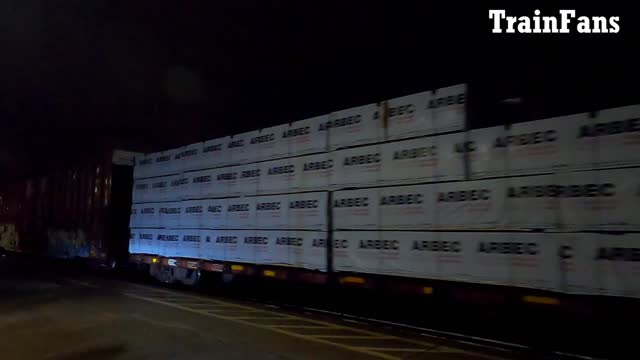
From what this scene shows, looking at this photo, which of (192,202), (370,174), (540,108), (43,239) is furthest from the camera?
(43,239)

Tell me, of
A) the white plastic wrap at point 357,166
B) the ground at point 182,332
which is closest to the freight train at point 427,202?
the white plastic wrap at point 357,166

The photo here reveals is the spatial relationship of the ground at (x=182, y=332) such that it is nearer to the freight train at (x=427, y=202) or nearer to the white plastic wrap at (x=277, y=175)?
the freight train at (x=427, y=202)

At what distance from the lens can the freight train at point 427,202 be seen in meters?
6.18

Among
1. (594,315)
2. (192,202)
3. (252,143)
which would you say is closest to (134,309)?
(192,202)

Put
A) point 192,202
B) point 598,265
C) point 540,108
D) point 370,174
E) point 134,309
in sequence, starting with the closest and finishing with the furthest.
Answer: point 598,265 < point 540,108 < point 370,174 < point 134,309 < point 192,202

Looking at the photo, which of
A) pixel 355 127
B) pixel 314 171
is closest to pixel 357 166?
pixel 355 127

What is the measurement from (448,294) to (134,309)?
6.23 metres

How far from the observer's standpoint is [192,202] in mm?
12695

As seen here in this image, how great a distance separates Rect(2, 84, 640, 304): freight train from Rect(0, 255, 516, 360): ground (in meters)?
0.84

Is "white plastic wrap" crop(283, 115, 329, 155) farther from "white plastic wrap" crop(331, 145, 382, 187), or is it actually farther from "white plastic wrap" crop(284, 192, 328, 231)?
"white plastic wrap" crop(284, 192, 328, 231)

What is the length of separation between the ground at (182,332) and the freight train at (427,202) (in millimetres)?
844

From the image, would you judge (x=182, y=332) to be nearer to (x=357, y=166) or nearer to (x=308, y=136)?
(x=357, y=166)

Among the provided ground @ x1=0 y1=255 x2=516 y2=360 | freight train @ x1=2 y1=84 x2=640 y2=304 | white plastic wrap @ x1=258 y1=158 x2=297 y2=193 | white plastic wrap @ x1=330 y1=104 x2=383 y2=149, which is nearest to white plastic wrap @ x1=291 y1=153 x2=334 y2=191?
freight train @ x1=2 y1=84 x2=640 y2=304

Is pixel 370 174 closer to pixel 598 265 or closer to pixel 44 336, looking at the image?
pixel 598 265
